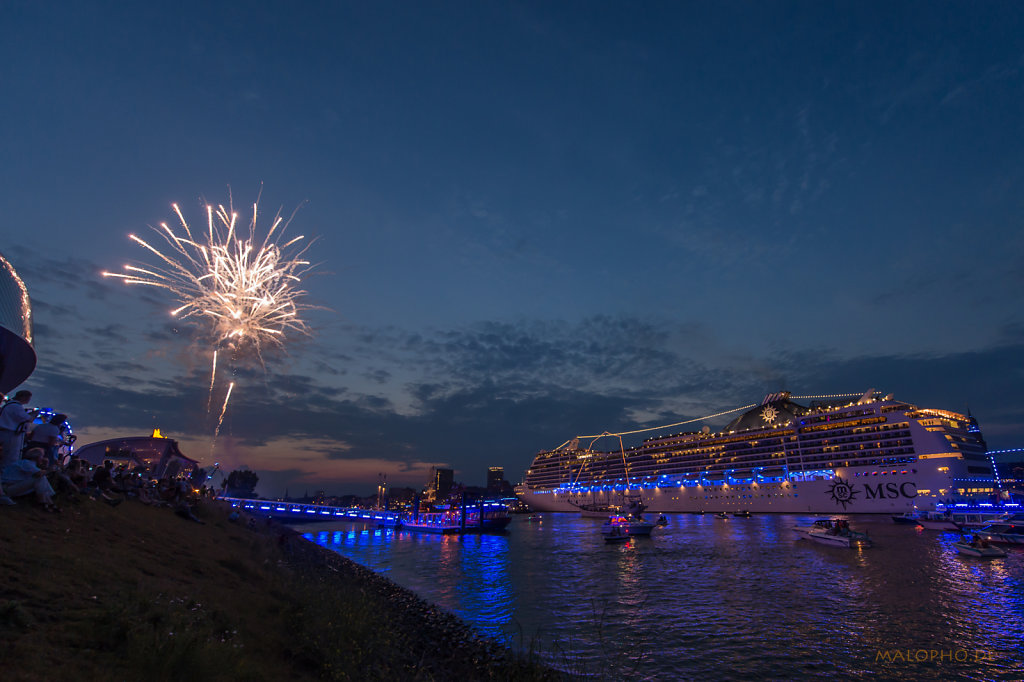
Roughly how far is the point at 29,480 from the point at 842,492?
3871 inches

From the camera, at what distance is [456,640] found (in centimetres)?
1734

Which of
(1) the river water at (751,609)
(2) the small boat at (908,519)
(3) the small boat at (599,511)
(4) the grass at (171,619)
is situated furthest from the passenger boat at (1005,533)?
(3) the small boat at (599,511)

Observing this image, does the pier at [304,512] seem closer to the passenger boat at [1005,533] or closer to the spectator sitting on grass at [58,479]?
the passenger boat at [1005,533]

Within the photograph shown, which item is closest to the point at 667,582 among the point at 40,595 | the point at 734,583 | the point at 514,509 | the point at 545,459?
the point at 734,583

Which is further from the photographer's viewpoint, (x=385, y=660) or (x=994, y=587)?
(x=994, y=587)

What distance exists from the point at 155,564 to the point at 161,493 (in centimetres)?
1429

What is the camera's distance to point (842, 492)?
7862cm

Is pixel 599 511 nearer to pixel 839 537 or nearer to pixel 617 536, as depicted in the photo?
pixel 617 536

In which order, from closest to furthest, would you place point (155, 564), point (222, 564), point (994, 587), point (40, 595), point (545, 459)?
point (40, 595), point (155, 564), point (222, 564), point (994, 587), point (545, 459)

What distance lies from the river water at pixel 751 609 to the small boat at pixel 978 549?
0.77 meters

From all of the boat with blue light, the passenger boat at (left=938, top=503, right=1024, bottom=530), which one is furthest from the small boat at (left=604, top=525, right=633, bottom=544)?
the passenger boat at (left=938, top=503, right=1024, bottom=530)

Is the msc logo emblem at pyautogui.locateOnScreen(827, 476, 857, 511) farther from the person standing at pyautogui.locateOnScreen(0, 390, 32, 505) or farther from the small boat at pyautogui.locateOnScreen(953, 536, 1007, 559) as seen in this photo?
the person standing at pyautogui.locateOnScreen(0, 390, 32, 505)

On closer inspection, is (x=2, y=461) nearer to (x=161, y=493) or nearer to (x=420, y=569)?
(x=161, y=493)

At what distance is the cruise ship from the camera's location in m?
70.4
